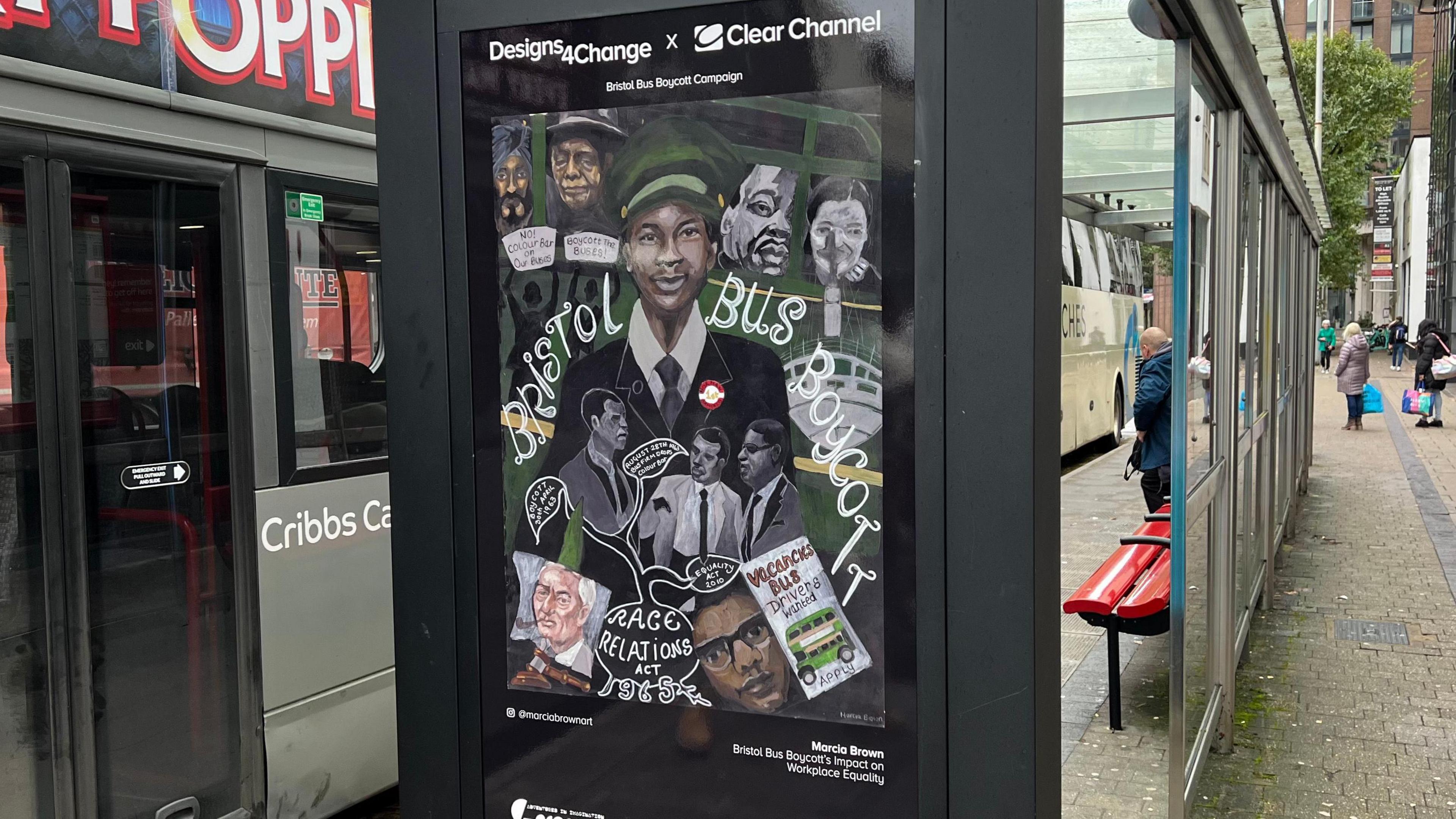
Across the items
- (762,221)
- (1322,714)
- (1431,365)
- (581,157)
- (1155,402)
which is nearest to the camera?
(762,221)

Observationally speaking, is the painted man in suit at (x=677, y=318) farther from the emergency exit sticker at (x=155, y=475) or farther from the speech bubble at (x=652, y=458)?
the emergency exit sticker at (x=155, y=475)

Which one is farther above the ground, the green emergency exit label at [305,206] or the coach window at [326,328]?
the green emergency exit label at [305,206]

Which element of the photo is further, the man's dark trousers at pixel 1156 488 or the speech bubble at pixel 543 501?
the man's dark trousers at pixel 1156 488

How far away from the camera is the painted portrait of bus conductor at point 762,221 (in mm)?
1986

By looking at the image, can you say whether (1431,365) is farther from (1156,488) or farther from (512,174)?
(512,174)

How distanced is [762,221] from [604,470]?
499 mm

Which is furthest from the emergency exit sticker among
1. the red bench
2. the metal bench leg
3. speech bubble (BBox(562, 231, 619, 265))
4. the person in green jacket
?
the person in green jacket

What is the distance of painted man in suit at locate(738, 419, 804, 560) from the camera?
201 centimetres

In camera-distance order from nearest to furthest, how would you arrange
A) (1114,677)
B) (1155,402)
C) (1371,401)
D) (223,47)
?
(223,47) < (1114,677) < (1155,402) < (1371,401)

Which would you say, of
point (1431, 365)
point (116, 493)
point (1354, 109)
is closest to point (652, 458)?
point (116, 493)

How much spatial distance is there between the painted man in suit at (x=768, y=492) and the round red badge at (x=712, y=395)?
67 millimetres

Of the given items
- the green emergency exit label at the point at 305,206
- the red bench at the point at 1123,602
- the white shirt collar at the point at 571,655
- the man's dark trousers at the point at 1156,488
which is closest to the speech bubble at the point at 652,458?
the white shirt collar at the point at 571,655

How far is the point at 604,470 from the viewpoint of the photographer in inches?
83.8

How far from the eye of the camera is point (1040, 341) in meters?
1.84
